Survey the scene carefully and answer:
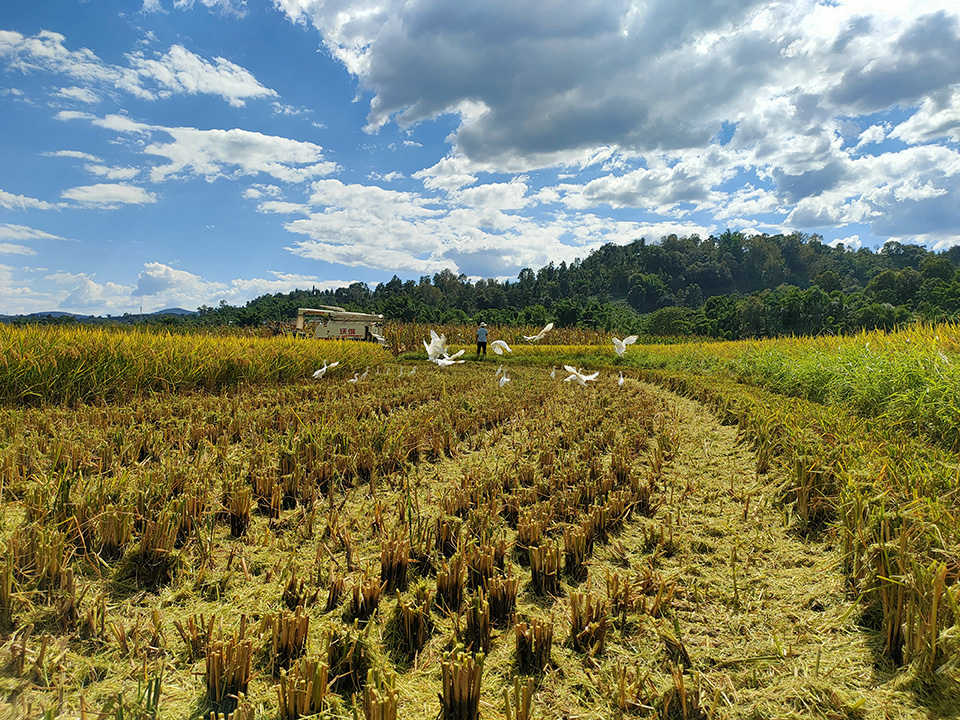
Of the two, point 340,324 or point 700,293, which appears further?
point 700,293

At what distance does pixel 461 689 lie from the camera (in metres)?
1.59

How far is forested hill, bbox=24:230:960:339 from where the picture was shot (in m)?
41.2

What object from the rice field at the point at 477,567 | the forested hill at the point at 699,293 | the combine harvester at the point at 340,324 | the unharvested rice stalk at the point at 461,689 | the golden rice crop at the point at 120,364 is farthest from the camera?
the forested hill at the point at 699,293

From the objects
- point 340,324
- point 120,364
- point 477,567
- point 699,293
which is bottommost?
point 477,567

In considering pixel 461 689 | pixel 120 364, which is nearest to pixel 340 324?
pixel 120 364

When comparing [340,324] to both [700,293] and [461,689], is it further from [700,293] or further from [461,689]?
[700,293]

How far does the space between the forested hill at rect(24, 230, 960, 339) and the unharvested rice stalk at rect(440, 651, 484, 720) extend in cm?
3043

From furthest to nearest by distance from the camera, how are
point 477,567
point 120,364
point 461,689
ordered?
point 120,364 < point 477,567 < point 461,689

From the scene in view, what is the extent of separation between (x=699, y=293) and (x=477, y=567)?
99292mm

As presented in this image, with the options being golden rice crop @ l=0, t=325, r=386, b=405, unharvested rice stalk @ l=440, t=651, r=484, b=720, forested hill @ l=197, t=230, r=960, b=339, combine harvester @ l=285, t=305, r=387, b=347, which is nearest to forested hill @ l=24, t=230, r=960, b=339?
forested hill @ l=197, t=230, r=960, b=339

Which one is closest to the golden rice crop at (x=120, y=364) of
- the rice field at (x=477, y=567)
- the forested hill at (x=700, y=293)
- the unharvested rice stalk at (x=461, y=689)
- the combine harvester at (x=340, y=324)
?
the rice field at (x=477, y=567)

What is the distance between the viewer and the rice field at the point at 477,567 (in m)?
1.72

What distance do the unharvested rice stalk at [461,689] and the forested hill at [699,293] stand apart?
3043 cm

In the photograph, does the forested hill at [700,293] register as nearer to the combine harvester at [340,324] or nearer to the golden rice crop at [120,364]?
the combine harvester at [340,324]
